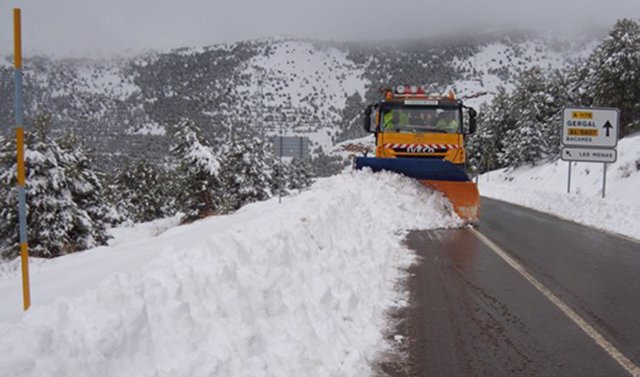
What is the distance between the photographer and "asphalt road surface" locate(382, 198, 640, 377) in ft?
13.6

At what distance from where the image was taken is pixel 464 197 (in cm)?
1238

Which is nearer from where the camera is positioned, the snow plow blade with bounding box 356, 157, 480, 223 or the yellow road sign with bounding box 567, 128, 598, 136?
the snow plow blade with bounding box 356, 157, 480, 223

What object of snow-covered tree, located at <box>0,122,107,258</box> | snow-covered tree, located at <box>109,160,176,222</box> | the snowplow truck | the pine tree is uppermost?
the pine tree

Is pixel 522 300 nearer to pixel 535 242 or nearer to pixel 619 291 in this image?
pixel 619 291

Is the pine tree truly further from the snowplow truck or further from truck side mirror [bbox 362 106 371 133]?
truck side mirror [bbox 362 106 371 133]

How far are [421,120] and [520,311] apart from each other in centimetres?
876

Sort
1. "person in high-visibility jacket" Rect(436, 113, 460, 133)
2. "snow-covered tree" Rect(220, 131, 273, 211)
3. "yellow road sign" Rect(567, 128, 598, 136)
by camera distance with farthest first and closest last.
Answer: "snow-covered tree" Rect(220, 131, 273, 211)
"yellow road sign" Rect(567, 128, 598, 136)
"person in high-visibility jacket" Rect(436, 113, 460, 133)

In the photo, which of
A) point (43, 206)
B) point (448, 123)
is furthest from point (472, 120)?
point (43, 206)

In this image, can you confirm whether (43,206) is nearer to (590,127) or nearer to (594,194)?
(590,127)

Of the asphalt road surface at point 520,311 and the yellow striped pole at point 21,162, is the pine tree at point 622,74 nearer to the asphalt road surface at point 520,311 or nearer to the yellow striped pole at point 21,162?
the asphalt road surface at point 520,311

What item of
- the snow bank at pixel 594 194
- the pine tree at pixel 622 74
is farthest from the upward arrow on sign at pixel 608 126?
the pine tree at pixel 622 74

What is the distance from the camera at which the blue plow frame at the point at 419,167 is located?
1236cm

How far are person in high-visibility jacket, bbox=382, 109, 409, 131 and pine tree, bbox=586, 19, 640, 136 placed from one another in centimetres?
3549

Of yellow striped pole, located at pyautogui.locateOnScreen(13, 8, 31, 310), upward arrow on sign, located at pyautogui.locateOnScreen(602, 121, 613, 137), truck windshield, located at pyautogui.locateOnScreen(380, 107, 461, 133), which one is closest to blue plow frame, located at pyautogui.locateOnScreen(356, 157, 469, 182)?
truck windshield, located at pyautogui.locateOnScreen(380, 107, 461, 133)
